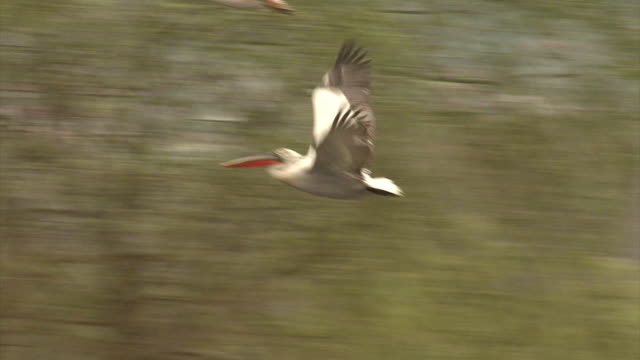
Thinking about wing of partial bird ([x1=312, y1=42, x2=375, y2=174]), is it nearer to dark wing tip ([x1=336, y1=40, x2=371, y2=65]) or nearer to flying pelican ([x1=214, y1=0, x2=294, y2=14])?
dark wing tip ([x1=336, y1=40, x2=371, y2=65])

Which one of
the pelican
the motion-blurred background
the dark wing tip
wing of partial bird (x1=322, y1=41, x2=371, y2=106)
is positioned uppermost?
the dark wing tip

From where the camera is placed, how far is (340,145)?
4.82 metres

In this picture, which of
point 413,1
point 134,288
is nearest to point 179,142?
point 134,288

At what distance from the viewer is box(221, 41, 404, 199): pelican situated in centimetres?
478

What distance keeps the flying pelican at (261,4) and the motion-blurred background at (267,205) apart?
6 centimetres

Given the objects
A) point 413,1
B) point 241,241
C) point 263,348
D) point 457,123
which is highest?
point 413,1

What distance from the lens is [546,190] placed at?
644 centimetres

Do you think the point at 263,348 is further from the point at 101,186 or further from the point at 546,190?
the point at 546,190

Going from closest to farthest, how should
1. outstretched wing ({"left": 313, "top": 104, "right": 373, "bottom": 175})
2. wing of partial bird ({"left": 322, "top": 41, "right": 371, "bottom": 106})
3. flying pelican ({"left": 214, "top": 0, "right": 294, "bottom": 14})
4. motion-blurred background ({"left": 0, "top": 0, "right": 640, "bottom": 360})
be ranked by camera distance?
1. outstretched wing ({"left": 313, "top": 104, "right": 373, "bottom": 175})
2. wing of partial bird ({"left": 322, "top": 41, "right": 371, "bottom": 106})
3. flying pelican ({"left": 214, "top": 0, "right": 294, "bottom": 14})
4. motion-blurred background ({"left": 0, "top": 0, "right": 640, "bottom": 360})

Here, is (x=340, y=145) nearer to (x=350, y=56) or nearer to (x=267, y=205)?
(x=350, y=56)

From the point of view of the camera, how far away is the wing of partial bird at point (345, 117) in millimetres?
4754

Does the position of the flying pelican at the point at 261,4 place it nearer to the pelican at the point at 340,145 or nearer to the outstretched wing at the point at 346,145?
the pelican at the point at 340,145

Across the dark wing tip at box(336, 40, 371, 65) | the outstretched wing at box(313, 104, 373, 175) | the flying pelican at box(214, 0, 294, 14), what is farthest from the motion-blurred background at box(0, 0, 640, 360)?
the outstretched wing at box(313, 104, 373, 175)

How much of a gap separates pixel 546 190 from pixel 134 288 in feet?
5.42
